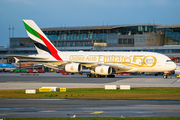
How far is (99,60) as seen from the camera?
174ft

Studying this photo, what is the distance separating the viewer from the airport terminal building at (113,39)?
336 feet

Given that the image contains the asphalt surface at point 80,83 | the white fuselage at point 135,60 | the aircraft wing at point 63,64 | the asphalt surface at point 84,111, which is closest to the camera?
the asphalt surface at point 84,111

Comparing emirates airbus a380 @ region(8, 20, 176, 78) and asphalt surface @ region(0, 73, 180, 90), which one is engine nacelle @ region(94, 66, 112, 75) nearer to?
emirates airbus a380 @ region(8, 20, 176, 78)

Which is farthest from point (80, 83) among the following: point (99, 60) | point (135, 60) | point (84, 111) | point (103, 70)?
point (84, 111)

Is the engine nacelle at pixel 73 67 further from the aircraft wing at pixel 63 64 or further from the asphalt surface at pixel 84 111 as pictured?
the asphalt surface at pixel 84 111

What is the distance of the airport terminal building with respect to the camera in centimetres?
10238

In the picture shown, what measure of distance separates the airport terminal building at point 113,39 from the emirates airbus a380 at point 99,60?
45.0 m

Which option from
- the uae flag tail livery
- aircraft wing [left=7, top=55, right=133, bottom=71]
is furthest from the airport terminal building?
the uae flag tail livery

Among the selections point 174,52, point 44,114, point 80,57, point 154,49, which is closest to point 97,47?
point 154,49

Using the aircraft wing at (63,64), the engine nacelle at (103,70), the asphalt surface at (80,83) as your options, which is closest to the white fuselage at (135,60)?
the aircraft wing at (63,64)

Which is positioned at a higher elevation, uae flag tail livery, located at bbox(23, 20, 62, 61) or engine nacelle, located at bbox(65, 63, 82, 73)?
uae flag tail livery, located at bbox(23, 20, 62, 61)

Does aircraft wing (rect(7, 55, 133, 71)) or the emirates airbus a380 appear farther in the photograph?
aircraft wing (rect(7, 55, 133, 71))

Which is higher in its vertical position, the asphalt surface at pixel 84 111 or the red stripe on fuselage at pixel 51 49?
the red stripe on fuselage at pixel 51 49

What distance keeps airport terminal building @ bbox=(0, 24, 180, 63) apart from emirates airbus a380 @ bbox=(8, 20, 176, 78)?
45.0 meters
